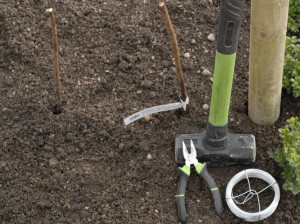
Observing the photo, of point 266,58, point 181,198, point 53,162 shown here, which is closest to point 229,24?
point 266,58

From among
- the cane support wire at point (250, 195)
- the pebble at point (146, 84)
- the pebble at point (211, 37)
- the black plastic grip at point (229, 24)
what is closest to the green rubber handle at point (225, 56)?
the black plastic grip at point (229, 24)

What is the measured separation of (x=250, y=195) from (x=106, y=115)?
693 mm

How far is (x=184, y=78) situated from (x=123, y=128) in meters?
0.37

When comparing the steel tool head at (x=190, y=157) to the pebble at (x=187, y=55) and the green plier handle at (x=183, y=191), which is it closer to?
the green plier handle at (x=183, y=191)

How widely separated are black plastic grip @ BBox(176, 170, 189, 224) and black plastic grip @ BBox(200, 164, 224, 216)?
2.8 inches

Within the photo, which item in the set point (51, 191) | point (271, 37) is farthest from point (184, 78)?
point (51, 191)

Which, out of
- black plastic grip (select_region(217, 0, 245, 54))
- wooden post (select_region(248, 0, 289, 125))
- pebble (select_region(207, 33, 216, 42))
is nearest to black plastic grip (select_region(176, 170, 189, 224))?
wooden post (select_region(248, 0, 289, 125))

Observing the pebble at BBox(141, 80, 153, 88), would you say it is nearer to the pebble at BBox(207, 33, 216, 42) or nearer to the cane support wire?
the pebble at BBox(207, 33, 216, 42)

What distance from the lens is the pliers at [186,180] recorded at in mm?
2291

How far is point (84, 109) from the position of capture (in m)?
2.60

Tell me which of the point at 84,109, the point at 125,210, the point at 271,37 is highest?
the point at 271,37

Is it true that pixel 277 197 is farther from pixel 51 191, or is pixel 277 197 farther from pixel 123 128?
pixel 51 191

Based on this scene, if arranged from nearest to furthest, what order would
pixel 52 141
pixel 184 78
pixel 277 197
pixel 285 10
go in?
pixel 285 10 < pixel 277 197 < pixel 52 141 < pixel 184 78

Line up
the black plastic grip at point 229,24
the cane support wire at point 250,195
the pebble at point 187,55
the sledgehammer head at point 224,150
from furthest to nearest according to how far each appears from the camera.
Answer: the pebble at point 187,55
the sledgehammer head at point 224,150
the cane support wire at point 250,195
the black plastic grip at point 229,24
